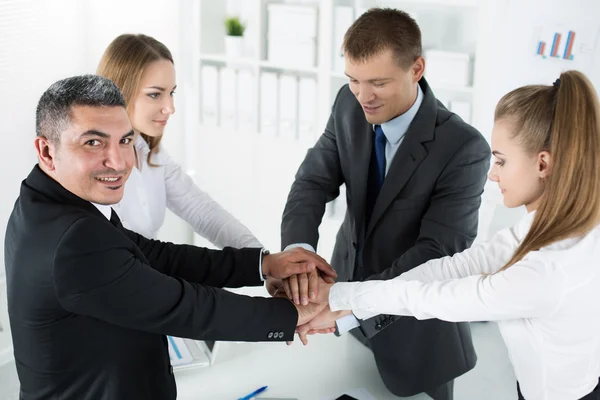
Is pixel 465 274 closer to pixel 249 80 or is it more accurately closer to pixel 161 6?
pixel 249 80

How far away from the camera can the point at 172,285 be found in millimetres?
1627

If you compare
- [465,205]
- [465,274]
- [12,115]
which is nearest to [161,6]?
[12,115]

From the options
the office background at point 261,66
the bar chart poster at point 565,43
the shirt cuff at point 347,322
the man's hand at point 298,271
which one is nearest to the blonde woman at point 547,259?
the shirt cuff at point 347,322

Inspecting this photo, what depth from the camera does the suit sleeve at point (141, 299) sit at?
145 cm

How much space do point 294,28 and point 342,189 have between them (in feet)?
3.31

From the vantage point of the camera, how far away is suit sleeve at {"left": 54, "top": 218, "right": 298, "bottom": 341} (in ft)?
4.76

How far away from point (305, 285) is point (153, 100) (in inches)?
33.2

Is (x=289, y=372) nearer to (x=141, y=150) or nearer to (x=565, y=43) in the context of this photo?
(x=141, y=150)

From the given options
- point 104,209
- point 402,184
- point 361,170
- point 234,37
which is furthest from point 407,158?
point 234,37

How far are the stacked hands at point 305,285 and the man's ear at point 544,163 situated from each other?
0.69 meters

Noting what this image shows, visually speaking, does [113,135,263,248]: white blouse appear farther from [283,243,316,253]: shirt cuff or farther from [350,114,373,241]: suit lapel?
[350,114,373,241]: suit lapel

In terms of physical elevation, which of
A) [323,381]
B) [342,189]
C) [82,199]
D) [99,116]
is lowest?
[342,189]

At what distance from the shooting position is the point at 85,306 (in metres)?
1.47

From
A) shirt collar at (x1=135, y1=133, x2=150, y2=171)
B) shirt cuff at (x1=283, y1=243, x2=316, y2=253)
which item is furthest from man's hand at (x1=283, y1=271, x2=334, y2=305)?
shirt collar at (x1=135, y1=133, x2=150, y2=171)
